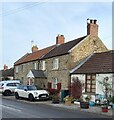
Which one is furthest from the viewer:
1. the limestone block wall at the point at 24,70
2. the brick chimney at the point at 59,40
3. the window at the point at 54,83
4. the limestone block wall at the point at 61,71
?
the limestone block wall at the point at 24,70

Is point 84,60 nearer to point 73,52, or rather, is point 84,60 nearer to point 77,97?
point 73,52

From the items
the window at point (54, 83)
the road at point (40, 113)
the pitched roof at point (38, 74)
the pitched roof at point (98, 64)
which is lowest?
the road at point (40, 113)

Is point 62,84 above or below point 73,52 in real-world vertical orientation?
below

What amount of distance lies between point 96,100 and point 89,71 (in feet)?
13.3

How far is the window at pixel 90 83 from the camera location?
94.2 ft

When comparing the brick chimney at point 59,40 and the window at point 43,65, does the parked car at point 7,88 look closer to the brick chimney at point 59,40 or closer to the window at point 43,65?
the window at point 43,65

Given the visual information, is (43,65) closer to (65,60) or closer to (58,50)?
(58,50)

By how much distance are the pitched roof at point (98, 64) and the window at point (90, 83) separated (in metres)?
0.58

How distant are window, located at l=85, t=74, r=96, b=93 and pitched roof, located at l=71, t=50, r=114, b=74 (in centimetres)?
58

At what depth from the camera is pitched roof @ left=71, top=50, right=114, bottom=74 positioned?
28155mm

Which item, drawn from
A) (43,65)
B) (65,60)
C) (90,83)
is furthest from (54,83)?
(90,83)

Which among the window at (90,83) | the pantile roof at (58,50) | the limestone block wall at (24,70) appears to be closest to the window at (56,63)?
the pantile roof at (58,50)

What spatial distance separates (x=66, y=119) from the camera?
604 inches

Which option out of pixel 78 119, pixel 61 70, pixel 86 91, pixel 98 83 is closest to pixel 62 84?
pixel 61 70
